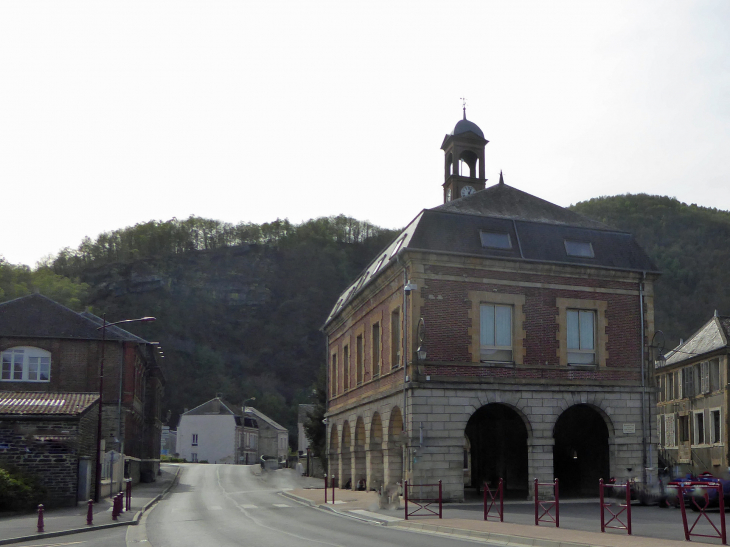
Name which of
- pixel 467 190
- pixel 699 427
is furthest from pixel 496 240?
pixel 699 427

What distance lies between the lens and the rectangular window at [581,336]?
2597 cm

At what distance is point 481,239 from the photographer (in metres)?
25.7

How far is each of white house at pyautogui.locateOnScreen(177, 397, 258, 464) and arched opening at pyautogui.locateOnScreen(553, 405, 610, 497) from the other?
6071 cm

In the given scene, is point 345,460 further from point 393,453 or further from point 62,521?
point 62,521

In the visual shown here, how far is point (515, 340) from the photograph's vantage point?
25188 millimetres

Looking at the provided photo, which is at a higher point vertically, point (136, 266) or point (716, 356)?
point (136, 266)

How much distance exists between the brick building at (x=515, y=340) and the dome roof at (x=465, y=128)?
510 centimetres

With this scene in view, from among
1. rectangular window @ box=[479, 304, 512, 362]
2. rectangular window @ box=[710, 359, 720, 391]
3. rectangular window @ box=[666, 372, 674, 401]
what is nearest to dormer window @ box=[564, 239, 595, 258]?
rectangular window @ box=[479, 304, 512, 362]

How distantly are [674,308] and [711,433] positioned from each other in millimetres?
28050

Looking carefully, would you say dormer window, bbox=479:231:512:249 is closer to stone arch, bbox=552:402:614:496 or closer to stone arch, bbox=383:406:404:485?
stone arch, bbox=552:402:614:496

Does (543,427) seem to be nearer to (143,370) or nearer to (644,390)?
(644,390)

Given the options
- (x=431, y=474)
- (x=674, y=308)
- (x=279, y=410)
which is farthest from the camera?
(x=279, y=410)

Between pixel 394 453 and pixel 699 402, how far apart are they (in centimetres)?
2379

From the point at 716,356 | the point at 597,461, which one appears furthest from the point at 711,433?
the point at 597,461
